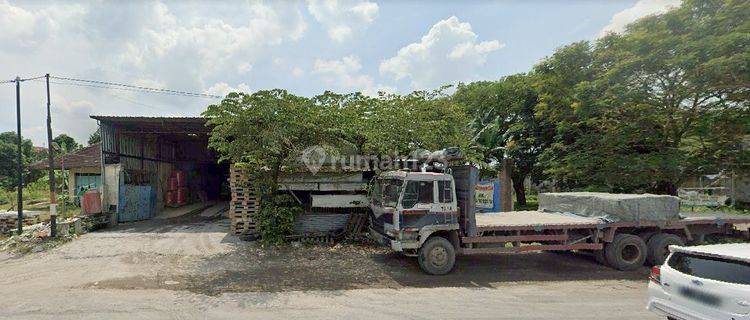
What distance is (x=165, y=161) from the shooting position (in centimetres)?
2244

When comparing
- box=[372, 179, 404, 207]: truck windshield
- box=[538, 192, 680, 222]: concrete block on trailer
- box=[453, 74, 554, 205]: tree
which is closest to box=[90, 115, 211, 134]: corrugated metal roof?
box=[372, 179, 404, 207]: truck windshield

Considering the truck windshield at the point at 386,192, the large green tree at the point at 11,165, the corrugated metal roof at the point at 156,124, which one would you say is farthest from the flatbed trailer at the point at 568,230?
the large green tree at the point at 11,165

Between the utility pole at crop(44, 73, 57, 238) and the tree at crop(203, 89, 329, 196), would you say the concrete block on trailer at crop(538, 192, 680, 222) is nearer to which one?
the tree at crop(203, 89, 329, 196)

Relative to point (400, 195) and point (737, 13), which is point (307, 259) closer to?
point (400, 195)

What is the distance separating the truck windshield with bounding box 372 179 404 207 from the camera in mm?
8570

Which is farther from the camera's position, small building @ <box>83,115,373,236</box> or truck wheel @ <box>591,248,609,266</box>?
small building @ <box>83,115,373,236</box>

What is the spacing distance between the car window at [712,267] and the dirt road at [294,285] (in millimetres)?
1538

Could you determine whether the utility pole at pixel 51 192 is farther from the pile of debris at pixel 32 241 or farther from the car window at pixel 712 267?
the car window at pixel 712 267

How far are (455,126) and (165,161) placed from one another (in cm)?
1679

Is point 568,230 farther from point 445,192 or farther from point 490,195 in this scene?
point 490,195

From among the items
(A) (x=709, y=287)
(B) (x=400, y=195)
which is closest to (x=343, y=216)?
(B) (x=400, y=195)

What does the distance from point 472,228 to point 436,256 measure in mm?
992

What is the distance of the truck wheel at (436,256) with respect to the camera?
8.57 meters

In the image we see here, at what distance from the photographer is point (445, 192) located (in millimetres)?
8609
